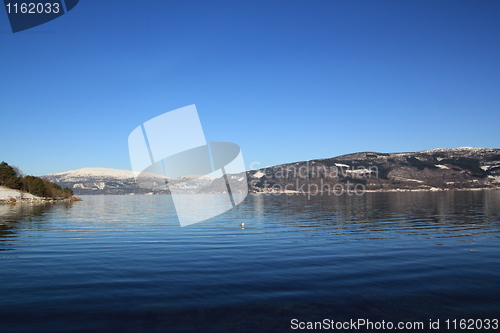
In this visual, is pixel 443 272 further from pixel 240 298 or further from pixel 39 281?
pixel 39 281

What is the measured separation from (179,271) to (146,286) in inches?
131

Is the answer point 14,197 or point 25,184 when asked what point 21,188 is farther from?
point 14,197

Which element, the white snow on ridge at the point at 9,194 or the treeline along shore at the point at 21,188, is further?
the treeline along shore at the point at 21,188

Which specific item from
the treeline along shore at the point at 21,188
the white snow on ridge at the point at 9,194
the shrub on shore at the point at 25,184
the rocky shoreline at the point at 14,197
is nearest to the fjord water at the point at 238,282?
the rocky shoreline at the point at 14,197

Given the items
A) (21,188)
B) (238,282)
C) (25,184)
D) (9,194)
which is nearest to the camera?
(238,282)

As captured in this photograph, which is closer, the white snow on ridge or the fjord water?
the fjord water

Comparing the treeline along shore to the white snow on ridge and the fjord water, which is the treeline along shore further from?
the fjord water

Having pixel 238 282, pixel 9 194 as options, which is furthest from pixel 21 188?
pixel 238 282

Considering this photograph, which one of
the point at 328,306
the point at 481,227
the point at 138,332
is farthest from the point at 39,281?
the point at 481,227

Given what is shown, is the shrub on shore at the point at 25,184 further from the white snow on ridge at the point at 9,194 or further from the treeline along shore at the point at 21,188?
the white snow on ridge at the point at 9,194

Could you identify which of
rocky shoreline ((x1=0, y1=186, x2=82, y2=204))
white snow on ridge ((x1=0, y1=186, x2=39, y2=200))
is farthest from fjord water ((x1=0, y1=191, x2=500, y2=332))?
white snow on ridge ((x1=0, y1=186, x2=39, y2=200))

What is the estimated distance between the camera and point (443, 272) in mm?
19750

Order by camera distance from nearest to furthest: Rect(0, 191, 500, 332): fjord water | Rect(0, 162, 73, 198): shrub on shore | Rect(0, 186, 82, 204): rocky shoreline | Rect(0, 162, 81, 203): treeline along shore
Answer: Rect(0, 191, 500, 332): fjord water
Rect(0, 186, 82, 204): rocky shoreline
Rect(0, 162, 81, 203): treeline along shore
Rect(0, 162, 73, 198): shrub on shore

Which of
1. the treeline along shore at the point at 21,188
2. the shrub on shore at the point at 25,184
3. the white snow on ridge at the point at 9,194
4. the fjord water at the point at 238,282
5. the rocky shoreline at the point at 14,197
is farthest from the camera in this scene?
the shrub on shore at the point at 25,184
